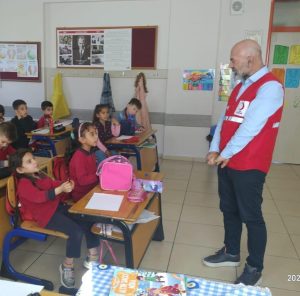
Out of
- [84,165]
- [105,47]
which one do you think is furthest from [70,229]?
[105,47]

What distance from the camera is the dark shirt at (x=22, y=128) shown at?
398cm

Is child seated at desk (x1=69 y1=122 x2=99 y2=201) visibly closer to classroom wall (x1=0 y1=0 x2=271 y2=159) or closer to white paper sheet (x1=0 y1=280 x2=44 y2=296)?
white paper sheet (x1=0 y1=280 x2=44 y2=296)

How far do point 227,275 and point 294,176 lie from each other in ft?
9.76

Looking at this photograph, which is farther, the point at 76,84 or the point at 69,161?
the point at 76,84

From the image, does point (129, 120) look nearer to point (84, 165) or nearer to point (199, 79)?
point (199, 79)

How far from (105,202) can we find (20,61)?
4.70m

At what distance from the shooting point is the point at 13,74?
19.0 ft

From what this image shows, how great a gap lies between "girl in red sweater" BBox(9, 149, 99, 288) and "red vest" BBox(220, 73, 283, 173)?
3.51ft

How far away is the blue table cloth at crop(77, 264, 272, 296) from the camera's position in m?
0.96

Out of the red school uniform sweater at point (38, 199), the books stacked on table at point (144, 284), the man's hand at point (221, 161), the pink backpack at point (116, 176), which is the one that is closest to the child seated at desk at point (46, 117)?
the red school uniform sweater at point (38, 199)

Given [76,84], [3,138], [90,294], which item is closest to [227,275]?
[90,294]

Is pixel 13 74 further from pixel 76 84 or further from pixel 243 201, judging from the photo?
pixel 243 201

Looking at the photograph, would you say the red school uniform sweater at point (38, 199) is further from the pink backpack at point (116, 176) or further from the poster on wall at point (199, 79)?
the poster on wall at point (199, 79)

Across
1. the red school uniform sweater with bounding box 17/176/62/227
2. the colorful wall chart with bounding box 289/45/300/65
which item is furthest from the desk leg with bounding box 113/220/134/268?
the colorful wall chart with bounding box 289/45/300/65
